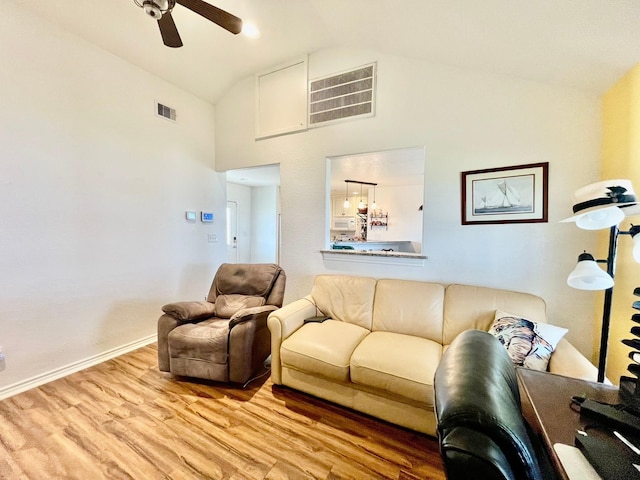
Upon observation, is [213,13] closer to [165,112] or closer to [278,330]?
[165,112]

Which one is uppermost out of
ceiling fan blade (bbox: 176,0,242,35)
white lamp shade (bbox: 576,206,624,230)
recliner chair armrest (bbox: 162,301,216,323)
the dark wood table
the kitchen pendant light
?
ceiling fan blade (bbox: 176,0,242,35)

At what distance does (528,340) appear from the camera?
153 cm

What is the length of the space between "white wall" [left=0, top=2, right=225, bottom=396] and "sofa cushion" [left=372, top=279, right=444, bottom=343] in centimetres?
258

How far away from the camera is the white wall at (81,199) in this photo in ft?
6.53

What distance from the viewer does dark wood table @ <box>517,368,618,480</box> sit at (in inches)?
27.6

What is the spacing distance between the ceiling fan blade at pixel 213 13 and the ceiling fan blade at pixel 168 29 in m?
0.15

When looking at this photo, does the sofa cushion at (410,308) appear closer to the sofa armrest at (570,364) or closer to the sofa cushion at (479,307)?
the sofa cushion at (479,307)

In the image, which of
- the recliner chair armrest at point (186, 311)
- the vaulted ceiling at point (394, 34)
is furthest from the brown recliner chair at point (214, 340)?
the vaulted ceiling at point (394, 34)

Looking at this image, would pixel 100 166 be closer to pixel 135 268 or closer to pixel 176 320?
pixel 135 268

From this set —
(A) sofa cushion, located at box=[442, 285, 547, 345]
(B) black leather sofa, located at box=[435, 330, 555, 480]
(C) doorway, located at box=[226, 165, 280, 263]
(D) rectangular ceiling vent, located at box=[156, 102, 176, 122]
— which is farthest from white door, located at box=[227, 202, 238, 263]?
(B) black leather sofa, located at box=[435, 330, 555, 480]

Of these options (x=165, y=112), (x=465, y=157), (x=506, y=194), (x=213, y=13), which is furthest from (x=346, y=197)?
(x=213, y=13)

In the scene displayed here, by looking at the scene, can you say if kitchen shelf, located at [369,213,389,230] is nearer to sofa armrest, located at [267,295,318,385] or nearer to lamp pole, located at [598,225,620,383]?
sofa armrest, located at [267,295,318,385]

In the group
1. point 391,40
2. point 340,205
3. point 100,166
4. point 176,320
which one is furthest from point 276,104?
point 340,205

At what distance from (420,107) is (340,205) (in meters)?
4.98
